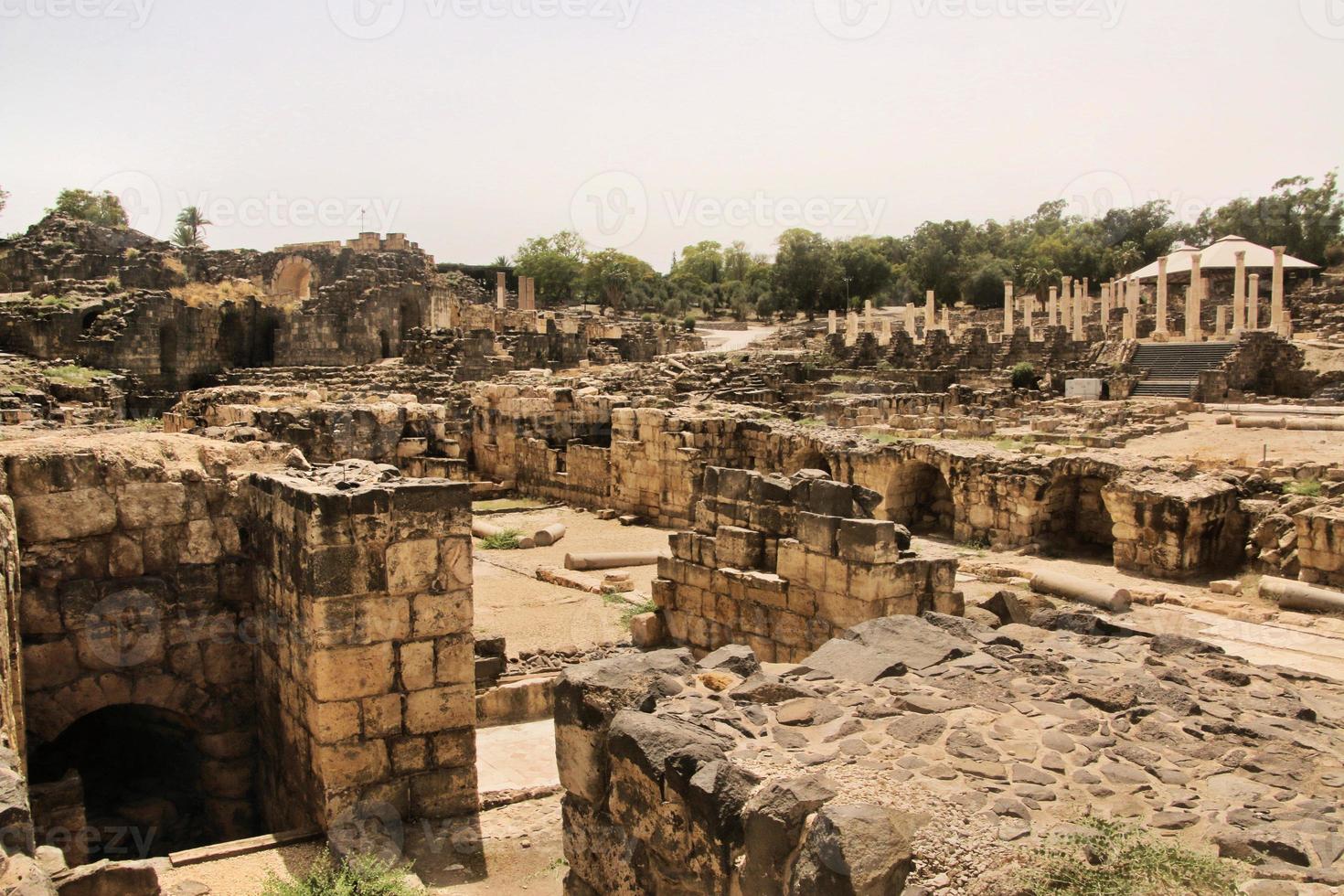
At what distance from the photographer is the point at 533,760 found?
7203 mm

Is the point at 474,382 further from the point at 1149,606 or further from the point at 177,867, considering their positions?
the point at 177,867

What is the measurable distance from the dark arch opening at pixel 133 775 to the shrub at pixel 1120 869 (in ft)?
18.1

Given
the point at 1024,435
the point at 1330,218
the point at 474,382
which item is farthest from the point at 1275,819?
the point at 1330,218

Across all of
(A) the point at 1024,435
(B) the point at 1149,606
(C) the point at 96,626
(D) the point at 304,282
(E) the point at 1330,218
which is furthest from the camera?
(E) the point at 1330,218

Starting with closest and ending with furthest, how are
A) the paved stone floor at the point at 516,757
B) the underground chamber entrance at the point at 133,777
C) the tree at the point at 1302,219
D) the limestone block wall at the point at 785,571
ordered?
the underground chamber entrance at the point at 133,777 → the paved stone floor at the point at 516,757 → the limestone block wall at the point at 785,571 → the tree at the point at 1302,219

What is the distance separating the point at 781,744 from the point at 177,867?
3.52 m

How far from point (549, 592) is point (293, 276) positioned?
34497 mm

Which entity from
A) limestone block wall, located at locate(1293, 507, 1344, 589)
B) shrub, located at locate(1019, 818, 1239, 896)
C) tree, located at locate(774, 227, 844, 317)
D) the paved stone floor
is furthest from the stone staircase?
shrub, located at locate(1019, 818, 1239, 896)

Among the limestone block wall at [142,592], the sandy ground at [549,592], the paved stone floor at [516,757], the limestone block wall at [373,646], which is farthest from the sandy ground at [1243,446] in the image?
the limestone block wall at [142,592]

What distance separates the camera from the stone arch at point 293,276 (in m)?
40.9

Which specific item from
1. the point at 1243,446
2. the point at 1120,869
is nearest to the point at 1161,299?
the point at 1243,446

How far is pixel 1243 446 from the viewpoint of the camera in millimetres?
17625

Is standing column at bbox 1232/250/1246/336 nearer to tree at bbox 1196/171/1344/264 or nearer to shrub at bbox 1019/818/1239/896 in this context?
tree at bbox 1196/171/1344/264

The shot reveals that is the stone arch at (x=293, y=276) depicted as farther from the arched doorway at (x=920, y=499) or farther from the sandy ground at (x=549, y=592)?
the arched doorway at (x=920, y=499)
